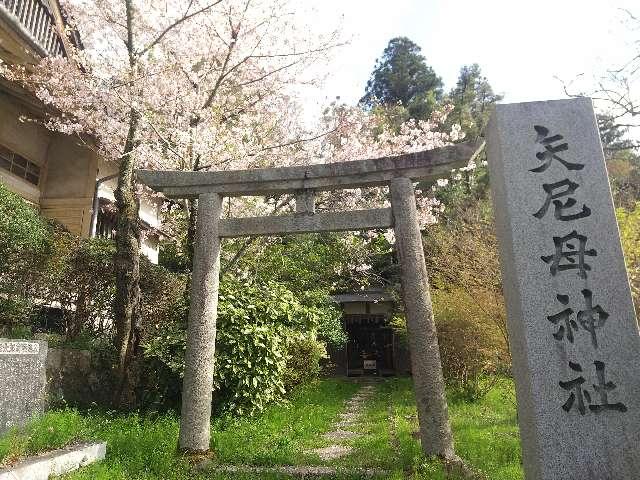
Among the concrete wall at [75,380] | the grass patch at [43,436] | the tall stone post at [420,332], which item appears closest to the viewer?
the grass patch at [43,436]

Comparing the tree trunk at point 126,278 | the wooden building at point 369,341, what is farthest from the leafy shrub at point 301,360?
the wooden building at point 369,341

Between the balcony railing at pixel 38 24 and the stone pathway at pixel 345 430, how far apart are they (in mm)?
8419

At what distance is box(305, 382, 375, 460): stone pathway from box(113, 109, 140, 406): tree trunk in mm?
3979

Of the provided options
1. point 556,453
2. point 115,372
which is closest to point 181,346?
point 115,372

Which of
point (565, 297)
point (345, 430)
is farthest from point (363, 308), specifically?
point (565, 297)

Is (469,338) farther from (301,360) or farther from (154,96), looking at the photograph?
(154,96)

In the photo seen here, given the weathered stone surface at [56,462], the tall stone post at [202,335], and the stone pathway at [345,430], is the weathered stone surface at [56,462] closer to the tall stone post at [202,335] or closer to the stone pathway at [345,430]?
the tall stone post at [202,335]

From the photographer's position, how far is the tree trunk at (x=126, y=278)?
880cm

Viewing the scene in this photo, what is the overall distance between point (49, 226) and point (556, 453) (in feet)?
34.0

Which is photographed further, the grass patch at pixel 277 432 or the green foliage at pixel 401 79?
the green foliage at pixel 401 79

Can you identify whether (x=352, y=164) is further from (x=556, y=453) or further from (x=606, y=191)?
(x=556, y=453)

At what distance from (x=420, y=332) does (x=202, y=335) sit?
3.27m

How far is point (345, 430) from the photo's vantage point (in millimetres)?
9562

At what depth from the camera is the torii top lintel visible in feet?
22.9
